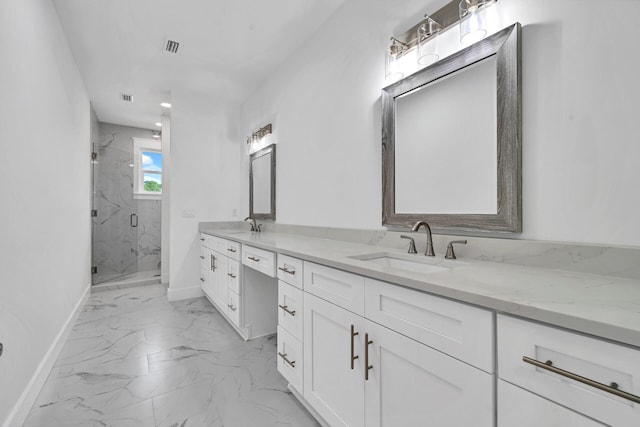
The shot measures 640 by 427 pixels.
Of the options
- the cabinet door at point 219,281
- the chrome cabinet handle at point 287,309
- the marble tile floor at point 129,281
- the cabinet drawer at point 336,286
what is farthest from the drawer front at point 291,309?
the marble tile floor at point 129,281

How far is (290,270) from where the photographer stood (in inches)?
64.2

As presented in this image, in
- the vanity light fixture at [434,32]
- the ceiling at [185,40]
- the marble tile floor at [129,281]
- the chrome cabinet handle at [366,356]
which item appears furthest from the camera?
the marble tile floor at [129,281]

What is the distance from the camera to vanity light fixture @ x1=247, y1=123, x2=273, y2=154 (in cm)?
321

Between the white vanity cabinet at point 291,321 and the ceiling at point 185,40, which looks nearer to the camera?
the white vanity cabinet at point 291,321

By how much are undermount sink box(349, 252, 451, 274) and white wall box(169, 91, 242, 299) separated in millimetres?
2824

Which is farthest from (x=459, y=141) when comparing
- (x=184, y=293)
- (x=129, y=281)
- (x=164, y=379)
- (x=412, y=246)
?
(x=129, y=281)

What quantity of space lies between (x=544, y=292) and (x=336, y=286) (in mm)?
744

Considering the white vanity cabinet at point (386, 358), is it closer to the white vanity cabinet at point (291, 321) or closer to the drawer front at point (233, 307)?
the white vanity cabinet at point (291, 321)

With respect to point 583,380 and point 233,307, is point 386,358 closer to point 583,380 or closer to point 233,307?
point 583,380

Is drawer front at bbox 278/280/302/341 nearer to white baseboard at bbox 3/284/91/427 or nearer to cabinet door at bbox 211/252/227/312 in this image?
cabinet door at bbox 211/252/227/312

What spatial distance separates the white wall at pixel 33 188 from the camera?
4.56 ft

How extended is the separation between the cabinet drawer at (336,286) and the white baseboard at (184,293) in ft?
8.94

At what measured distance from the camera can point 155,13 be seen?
2229mm

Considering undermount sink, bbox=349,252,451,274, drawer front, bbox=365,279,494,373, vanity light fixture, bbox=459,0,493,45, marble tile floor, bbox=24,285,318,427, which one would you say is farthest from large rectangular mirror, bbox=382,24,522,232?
marble tile floor, bbox=24,285,318,427
